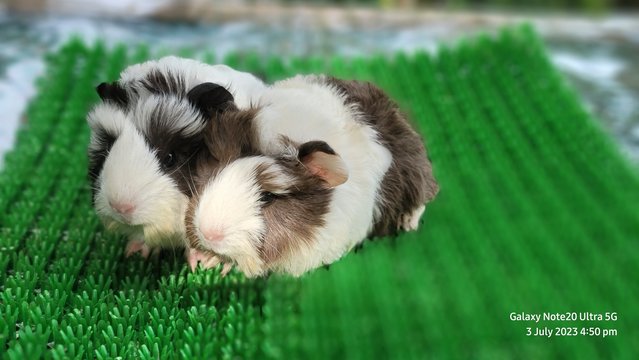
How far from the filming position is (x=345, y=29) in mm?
3844

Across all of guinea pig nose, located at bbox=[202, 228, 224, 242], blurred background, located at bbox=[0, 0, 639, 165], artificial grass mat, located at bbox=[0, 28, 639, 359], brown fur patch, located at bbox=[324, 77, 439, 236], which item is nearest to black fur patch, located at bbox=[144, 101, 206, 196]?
guinea pig nose, located at bbox=[202, 228, 224, 242]

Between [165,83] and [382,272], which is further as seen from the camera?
[382,272]

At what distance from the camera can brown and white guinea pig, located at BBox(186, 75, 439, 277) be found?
117 centimetres

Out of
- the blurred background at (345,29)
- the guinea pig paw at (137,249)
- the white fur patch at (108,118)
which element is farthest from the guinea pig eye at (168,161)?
the blurred background at (345,29)

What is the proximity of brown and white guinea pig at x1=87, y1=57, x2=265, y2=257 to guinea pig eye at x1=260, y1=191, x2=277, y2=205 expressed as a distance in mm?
134

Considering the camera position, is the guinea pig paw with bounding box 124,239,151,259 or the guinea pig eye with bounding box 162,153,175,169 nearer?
the guinea pig eye with bounding box 162,153,175,169

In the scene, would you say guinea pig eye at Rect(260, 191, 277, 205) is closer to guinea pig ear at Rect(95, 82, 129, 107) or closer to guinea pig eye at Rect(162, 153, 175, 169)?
guinea pig eye at Rect(162, 153, 175, 169)

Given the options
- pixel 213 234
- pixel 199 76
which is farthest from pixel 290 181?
pixel 199 76

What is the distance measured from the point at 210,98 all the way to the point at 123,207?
0.25 m

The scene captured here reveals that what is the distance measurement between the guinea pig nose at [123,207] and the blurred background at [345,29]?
1543 millimetres

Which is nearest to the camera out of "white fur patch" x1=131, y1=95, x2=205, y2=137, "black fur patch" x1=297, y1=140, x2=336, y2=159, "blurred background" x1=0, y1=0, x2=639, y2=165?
"black fur patch" x1=297, y1=140, x2=336, y2=159

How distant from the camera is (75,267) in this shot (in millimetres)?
1438

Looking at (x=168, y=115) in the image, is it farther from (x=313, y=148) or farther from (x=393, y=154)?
(x=393, y=154)

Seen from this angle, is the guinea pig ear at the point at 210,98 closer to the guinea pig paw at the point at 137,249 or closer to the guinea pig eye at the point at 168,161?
the guinea pig eye at the point at 168,161
